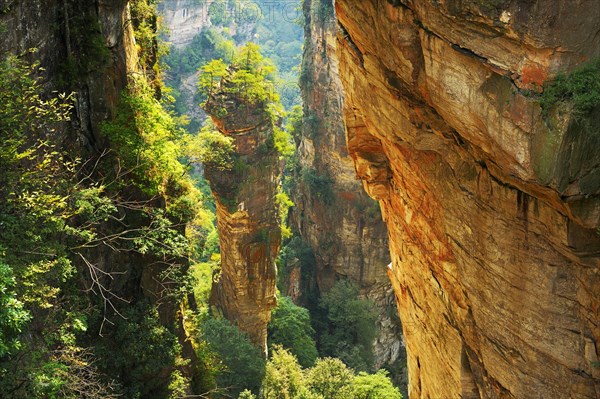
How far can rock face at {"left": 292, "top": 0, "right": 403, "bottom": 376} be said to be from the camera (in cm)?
3266

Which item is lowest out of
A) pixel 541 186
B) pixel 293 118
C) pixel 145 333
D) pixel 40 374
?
pixel 40 374

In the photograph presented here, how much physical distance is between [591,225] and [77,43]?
10.2 meters

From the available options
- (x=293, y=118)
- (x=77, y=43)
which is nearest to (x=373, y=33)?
(x=77, y=43)

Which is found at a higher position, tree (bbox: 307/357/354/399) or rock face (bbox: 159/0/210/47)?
rock face (bbox: 159/0/210/47)

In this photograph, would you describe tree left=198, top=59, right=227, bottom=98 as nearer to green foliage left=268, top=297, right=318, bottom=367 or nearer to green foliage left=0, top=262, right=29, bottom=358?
green foliage left=268, top=297, right=318, bottom=367

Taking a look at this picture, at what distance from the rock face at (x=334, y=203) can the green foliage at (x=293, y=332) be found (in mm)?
5200

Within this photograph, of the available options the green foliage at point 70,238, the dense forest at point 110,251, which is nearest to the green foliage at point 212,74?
the dense forest at point 110,251

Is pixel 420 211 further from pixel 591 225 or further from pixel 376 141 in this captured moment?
pixel 591 225

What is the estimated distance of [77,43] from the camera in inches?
468

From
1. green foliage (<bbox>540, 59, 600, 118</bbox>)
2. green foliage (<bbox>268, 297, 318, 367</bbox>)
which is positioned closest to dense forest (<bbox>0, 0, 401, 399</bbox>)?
green foliage (<bbox>268, 297, 318, 367</bbox>)

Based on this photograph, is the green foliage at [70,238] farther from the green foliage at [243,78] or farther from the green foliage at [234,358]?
the green foliage at [243,78]

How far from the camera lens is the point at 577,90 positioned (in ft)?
22.6

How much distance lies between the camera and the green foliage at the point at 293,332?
2719cm

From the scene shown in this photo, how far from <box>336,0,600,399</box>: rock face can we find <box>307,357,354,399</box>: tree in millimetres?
8820
